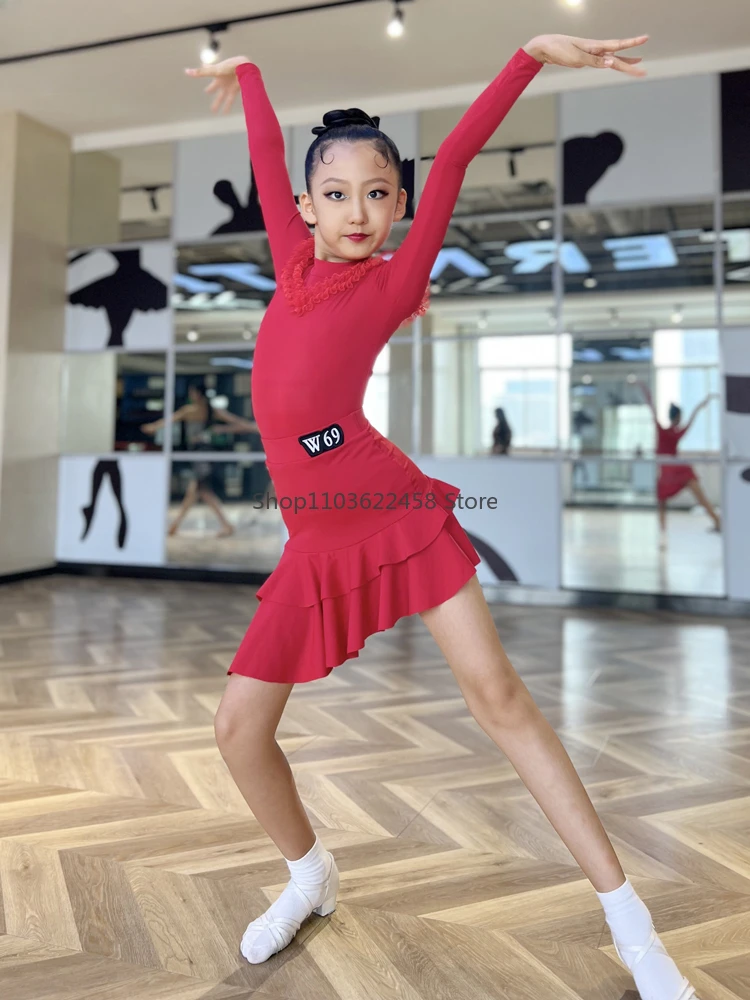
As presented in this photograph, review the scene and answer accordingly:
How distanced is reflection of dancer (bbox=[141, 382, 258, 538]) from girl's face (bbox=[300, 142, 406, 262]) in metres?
5.01

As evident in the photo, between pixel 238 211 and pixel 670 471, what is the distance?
3.65m

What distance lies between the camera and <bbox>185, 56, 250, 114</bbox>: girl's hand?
150cm

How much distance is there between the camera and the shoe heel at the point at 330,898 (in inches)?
59.1

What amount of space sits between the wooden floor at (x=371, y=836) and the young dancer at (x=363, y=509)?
1.05 ft

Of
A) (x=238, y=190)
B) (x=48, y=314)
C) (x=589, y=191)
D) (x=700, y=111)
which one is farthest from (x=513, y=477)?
(x=48, y=314)

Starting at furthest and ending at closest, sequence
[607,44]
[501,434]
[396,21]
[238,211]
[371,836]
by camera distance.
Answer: [238,211]
[501,434]
[396,21]
[371,836]
[607,44]

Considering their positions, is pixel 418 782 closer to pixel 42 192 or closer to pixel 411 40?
pixel 411 40

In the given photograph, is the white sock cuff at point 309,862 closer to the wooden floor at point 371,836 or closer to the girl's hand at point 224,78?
the wooden floor at point 371,836

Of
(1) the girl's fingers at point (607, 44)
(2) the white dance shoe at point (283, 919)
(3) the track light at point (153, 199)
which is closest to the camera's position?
(1) the girl's fingers at point (607, 44)

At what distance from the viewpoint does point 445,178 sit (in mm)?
1249

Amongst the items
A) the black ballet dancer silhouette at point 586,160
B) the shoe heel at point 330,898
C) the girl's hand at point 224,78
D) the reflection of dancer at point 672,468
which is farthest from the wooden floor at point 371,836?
the black ballet dancer silhouette at point 586,160

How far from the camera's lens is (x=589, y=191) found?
5398 mm

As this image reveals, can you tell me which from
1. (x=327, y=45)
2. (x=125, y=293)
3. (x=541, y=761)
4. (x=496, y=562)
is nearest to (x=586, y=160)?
(x=327, y=45)

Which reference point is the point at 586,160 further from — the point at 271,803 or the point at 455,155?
the point at 271,803
